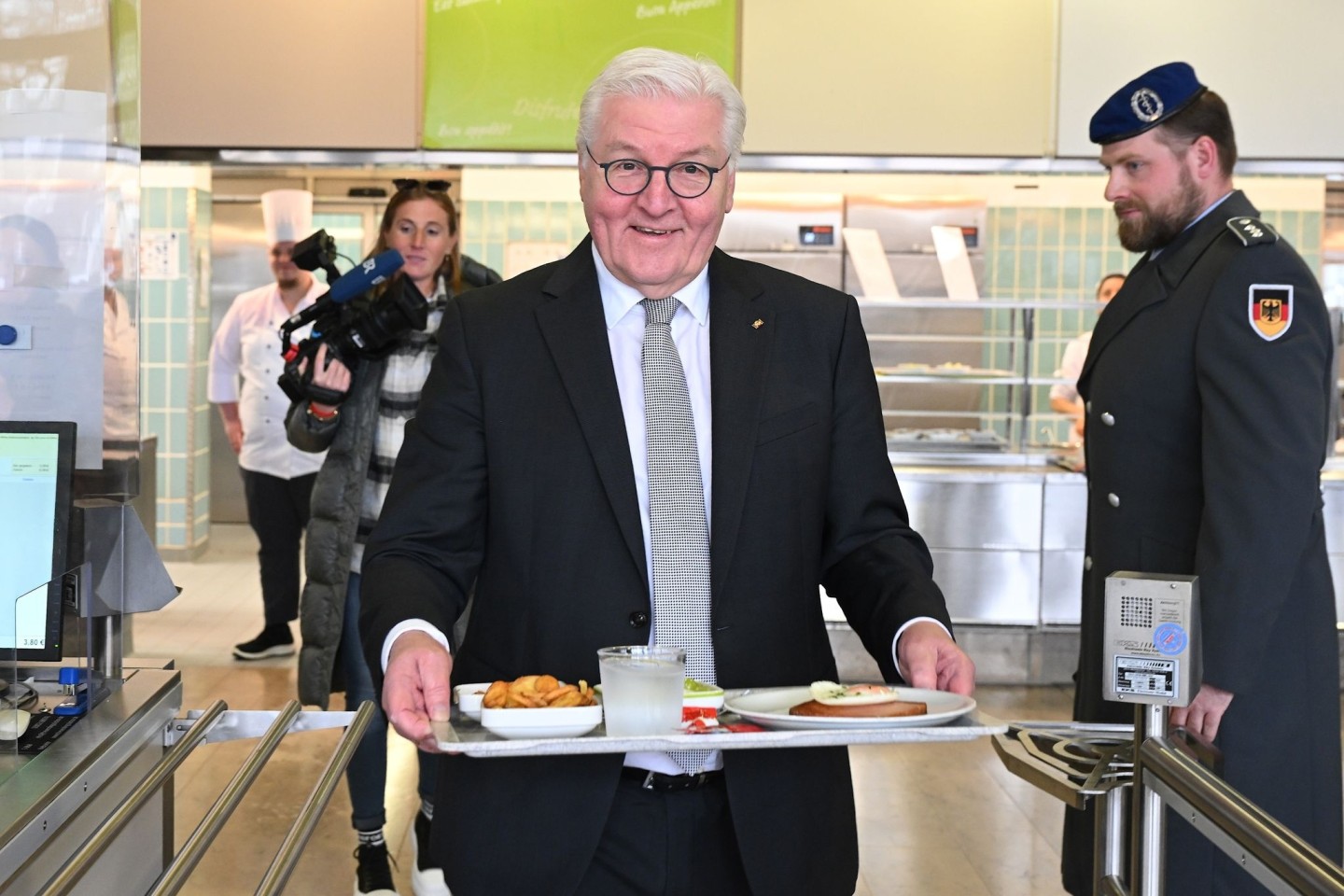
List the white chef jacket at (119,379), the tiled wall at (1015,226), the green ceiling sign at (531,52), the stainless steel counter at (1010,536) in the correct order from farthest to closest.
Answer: the tiled wall at (1015,226) → the stainless steel counter at (1010,536) → the green ceiling sign at (531,52) → the white chef jacket at (119,379)

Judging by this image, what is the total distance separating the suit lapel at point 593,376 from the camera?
1596mm

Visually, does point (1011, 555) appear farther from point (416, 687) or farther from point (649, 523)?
point (416, 687)

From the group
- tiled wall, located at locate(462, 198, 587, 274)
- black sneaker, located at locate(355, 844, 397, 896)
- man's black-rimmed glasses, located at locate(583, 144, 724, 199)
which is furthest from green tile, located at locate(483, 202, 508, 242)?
man's black-rimmed glasses, located at locate(583, 144, 724, 199)

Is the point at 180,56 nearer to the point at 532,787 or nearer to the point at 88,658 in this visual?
the point at 88,658

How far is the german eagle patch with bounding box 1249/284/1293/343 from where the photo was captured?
2.28m

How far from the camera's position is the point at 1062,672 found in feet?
18.1

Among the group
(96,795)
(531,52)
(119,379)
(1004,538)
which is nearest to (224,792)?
(96,795)

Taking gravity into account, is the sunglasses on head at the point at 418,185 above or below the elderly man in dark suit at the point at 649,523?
above

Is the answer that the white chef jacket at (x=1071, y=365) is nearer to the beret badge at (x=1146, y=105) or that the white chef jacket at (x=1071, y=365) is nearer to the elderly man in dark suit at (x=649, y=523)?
the beret badge at (x=1146, y=105)

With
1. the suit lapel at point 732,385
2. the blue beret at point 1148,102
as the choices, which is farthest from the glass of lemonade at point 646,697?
the blue beret at point 1148,102

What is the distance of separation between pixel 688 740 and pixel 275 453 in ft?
15.6

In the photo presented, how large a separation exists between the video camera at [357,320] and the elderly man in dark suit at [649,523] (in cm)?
154

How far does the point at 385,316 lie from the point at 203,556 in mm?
5701

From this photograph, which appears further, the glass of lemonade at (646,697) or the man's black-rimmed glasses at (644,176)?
the man's black-rimmed glasses at (644,176)
